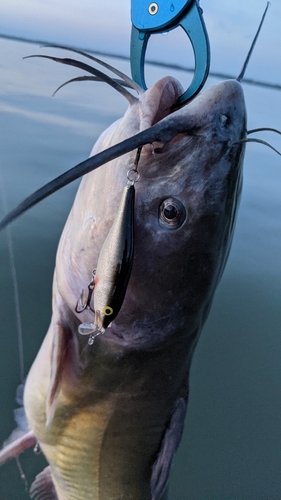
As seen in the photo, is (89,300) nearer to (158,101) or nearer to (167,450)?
(158,101)

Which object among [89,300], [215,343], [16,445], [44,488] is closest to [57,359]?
[89,300]

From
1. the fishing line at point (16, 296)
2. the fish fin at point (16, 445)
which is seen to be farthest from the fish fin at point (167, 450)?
the fishing line at point (16, 296)

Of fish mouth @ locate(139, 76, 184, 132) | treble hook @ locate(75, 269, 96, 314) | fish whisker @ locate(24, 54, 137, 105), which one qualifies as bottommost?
treble hook @ locate(75, 269, 96, 314)

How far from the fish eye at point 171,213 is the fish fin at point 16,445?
0.98m

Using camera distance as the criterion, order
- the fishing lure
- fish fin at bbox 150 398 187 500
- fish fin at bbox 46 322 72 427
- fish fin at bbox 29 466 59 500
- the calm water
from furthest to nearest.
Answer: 1. the calm water
2. fish fin at bbox 29 466 59 500
3. fish fin at bbox 150 398 187 500
4. fish fin at bbox 46 322 72 427
5. the fishing lure

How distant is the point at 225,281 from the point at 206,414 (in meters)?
1.07

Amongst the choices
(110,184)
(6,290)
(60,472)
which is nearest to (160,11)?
(110,184)

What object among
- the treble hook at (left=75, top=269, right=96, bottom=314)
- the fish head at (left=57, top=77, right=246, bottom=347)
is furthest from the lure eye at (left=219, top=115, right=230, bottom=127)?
the treble hook at (left=75, top=269, right=96, bottom=314)

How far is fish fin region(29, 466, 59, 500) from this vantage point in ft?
5.80

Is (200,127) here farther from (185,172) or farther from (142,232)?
(142,232)

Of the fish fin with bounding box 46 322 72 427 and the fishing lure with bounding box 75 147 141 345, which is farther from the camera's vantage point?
the fish fin with bounding box 46 322 72 427

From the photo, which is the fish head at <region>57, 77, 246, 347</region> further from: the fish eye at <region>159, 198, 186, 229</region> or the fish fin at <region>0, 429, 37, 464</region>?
the fish fin at <region>0, 429, 37, 464</region>

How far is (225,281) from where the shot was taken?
324cm

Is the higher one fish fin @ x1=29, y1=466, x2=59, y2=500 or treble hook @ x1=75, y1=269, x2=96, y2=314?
treble hook @ x1=75, y1=269, x2=96, y2=314
